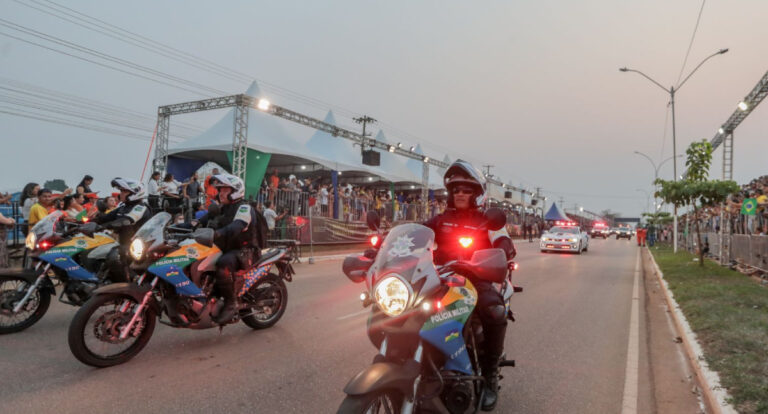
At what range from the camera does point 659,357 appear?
585cm

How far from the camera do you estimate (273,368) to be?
15.4ft

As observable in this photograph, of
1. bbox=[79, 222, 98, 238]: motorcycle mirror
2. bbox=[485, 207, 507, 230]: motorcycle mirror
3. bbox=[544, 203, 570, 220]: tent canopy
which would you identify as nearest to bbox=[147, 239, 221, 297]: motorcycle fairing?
bbox=[79, 222, 98, 238]: motorcycle mirror

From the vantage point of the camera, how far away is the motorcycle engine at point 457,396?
2830mm

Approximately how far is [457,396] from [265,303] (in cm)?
393

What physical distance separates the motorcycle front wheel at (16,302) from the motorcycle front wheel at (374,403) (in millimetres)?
5366

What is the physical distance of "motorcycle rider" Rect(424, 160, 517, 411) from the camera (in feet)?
11.1

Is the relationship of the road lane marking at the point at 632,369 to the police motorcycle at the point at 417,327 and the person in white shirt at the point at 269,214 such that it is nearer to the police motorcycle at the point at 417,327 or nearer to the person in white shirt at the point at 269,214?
the police motorcycle at the point at 417,327

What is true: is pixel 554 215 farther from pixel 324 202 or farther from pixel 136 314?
pixel 136 314

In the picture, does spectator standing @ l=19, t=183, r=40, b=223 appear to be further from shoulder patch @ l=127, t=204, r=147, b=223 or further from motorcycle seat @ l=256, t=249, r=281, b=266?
motorcycle seat @ l=256, t=249, r=281, b=266

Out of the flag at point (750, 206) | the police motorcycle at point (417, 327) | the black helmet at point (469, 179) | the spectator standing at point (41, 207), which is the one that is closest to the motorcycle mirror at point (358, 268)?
the police motorcycle at point (417, 327)

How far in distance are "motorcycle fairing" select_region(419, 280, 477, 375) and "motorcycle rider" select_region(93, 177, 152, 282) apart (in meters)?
5.28

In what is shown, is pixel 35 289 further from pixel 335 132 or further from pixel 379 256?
pixel 335 132

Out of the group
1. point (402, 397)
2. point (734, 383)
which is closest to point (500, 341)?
point (402, 397)

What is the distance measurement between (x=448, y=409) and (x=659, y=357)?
14.1 ft
